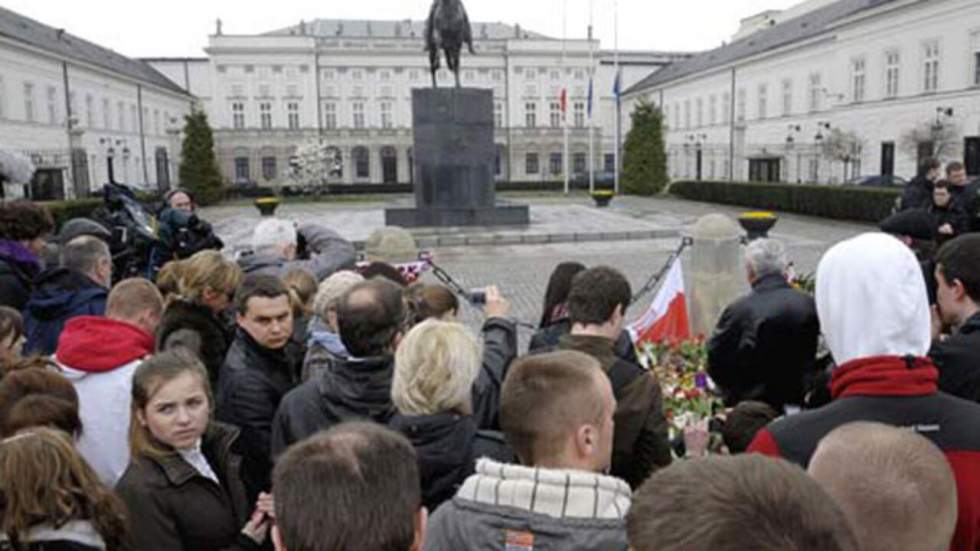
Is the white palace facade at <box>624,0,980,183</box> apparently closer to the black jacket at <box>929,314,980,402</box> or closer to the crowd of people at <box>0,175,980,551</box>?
the black jacket at <box>929,314,980,402</box>

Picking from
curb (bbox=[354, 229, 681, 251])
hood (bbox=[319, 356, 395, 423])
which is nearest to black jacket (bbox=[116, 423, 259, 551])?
hood (bbox=[319, 356, 395, 423])

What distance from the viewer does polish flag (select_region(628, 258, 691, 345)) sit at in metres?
6.56

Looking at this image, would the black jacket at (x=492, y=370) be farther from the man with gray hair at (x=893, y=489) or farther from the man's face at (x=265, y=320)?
the man with gray hair at (x=893, y=489)

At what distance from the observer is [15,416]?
2611 mm

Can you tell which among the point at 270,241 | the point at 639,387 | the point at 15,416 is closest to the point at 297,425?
the point at 15,416

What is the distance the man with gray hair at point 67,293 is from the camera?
4.25m

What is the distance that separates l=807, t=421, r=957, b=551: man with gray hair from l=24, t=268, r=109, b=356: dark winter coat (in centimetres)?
372

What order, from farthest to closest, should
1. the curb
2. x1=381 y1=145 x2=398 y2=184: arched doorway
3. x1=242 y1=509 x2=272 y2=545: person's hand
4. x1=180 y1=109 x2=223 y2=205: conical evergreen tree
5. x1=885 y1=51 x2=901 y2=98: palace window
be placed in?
x1=381 y1=145 x2=398 y2=184: arched doorway → x1=180 y1=109 x2=223 y2=205: conical evergreen tree → x1=885 y1=51 x2=901 y2=98: palace window → the curb → x1=242 y1=509 x2=272 y2=545: person's hand

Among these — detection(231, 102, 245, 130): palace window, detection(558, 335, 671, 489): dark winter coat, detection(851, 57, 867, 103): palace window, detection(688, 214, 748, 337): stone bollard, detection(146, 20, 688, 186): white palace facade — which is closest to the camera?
detection(558, 335, 671, 489): dark winter coat

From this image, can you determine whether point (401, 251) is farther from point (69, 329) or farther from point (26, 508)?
point (26, 508)

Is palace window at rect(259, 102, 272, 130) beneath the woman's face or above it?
above

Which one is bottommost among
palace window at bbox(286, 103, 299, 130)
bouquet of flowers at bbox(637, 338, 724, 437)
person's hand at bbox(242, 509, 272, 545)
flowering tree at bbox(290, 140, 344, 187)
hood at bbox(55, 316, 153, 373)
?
bouquet of flowers at bbox(637, 338, 724, 437)

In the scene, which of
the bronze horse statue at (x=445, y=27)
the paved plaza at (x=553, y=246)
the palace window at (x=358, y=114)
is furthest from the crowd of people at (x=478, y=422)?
the palace window at (x=358, y=114)

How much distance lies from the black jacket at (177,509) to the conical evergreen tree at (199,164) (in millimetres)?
48183
